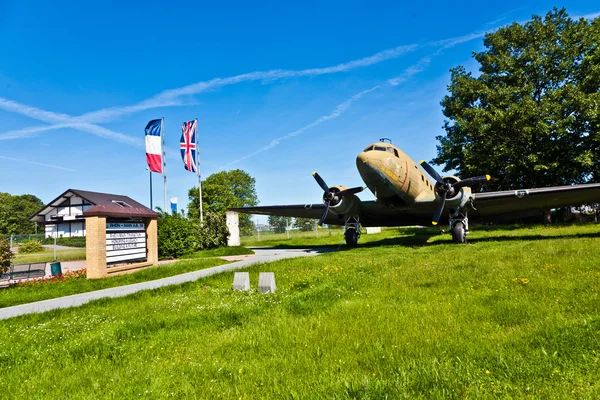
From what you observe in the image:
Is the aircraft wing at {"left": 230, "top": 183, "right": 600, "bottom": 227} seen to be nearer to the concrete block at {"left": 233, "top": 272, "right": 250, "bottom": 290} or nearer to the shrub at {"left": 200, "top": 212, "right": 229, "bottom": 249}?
the shrub at {"left": 200, "top": 212, "right": 229, "bottom": 249}

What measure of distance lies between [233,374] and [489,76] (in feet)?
120

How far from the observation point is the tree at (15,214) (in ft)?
212

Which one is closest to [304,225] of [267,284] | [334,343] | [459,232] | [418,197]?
[418,197]

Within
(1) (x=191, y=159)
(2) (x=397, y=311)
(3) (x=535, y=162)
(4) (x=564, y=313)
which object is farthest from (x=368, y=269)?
(3) (x=535, y=162)

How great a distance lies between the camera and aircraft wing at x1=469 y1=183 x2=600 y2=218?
712 inches

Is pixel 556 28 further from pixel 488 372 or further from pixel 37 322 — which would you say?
pixel 37 322

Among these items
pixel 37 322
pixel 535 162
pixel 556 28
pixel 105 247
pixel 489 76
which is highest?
pixel 556 28

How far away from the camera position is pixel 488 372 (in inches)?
143

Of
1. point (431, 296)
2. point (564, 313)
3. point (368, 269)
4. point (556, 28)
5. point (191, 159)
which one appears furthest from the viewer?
point (556, 28)

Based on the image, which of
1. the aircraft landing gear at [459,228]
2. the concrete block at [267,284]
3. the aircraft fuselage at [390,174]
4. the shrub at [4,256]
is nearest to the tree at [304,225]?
the aircraft fuselage at [390,174]

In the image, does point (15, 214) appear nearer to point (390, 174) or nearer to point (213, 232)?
point (213, 232)

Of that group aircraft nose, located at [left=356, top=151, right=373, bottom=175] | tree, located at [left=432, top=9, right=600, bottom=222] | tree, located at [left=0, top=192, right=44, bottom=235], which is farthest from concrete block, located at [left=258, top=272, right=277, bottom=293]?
tree, located at [left=0, top=192, right=44, bottom=235]

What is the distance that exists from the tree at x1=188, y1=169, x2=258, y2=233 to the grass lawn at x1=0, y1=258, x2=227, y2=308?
41.5m

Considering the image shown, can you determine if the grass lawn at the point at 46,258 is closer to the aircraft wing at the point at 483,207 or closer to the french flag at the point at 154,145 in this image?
the french flag at the point at 154,145
